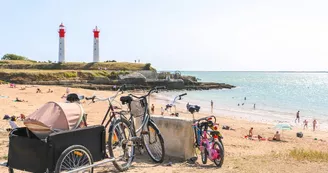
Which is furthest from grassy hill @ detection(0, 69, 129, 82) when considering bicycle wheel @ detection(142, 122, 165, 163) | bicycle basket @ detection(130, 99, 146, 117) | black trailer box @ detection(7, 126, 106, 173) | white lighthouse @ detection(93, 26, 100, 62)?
black trailer box @ detection(7, 126, 106, 173)

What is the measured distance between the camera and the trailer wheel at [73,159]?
4629 millimetres

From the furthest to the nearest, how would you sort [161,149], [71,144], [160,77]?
[160,77] → [161,149] → [71,144]

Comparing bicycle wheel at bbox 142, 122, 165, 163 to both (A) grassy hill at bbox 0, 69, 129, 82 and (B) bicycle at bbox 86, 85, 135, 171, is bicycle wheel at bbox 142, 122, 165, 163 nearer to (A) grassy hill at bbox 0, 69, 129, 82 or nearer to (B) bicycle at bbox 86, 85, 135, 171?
(B) bicycle at bbox 86, 85, 135, 171

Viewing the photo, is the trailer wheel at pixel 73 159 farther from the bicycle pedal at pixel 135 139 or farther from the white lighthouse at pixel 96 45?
the white lighthouse at pixel 96 45

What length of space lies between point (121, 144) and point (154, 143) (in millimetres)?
1118

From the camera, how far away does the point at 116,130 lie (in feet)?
20.0

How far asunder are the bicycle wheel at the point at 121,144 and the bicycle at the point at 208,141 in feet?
5.37

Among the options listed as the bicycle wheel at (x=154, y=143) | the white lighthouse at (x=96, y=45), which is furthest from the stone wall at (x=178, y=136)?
the white lighthouse at (x=96, y=45)

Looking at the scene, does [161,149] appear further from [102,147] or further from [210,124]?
[102,147]

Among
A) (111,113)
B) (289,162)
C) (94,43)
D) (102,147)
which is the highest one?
(94,43)

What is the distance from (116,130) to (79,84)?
161ft

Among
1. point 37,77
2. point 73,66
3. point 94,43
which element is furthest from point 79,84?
point 94,43

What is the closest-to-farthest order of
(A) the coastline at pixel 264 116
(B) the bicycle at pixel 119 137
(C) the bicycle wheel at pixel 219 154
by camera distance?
(B) the bicycle at pixel 119 137 < (C) the bicycle wheel at pixel 219 154 < (A) the coastline at pixel 264 116

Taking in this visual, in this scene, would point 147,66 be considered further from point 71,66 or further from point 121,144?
point 121,144
